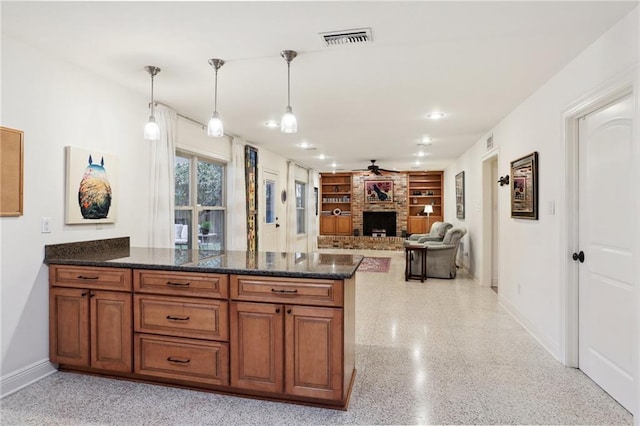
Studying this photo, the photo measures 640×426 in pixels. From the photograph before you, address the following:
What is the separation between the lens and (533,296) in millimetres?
3615

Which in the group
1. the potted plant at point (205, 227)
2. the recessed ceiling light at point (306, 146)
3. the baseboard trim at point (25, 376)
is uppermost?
the recessed ceiling light at point (306, 146)

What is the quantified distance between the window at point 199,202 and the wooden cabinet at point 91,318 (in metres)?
1.92

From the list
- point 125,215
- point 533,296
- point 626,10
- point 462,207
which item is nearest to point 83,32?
point 125,215

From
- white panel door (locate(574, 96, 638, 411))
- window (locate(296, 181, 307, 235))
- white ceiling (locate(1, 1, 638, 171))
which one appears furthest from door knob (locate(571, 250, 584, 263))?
window (locate(296, 181, 307, 235))

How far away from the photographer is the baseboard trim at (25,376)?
2.46 m

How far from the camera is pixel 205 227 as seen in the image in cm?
524

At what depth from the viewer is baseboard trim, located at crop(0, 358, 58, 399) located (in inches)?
96.7

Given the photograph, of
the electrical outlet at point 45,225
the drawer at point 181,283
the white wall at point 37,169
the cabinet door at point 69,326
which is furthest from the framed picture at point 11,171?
the drawer at point 181,283

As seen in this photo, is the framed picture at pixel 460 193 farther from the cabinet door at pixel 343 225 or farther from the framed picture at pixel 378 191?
the cabinet door at pixel 343 225

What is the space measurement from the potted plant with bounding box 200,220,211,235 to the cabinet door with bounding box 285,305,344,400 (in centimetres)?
325

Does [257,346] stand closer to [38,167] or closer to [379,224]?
[38,167]

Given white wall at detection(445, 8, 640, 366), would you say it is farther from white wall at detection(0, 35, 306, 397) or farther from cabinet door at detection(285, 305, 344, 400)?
white wall at detection(0, 35, 306, 397)

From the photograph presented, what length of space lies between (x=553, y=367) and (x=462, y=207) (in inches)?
201

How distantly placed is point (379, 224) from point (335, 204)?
1613mm
